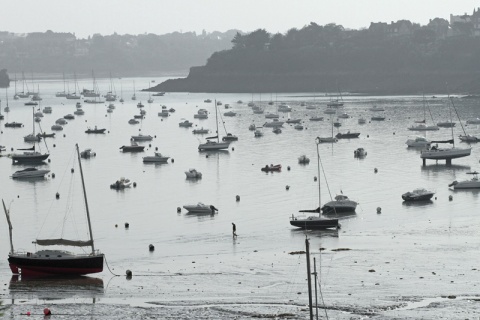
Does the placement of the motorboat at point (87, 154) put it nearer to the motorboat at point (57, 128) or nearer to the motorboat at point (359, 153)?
the motorboat at point (359, 153)

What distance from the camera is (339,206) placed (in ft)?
211

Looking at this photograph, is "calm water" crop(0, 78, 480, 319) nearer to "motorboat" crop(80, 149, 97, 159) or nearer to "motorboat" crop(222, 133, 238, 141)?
"motorboat" crop(80, 149, 97, 159)

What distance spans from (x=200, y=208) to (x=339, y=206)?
7934 mm

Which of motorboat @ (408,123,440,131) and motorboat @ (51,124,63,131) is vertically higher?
motorboat @ (51,124,63,131)

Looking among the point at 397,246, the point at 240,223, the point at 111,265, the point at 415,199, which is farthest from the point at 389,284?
the point at 415,199

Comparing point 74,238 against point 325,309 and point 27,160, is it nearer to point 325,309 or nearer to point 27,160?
point 325,309

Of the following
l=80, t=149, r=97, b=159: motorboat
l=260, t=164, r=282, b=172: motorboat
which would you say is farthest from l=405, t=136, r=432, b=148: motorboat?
l=80, t=149, r=97, b=159: motorboat

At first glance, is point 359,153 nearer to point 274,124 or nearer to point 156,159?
point 156,159

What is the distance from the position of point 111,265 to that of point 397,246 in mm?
12888

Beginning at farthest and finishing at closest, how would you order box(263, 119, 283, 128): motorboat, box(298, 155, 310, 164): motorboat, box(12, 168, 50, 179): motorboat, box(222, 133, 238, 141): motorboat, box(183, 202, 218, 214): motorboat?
box(263, 119, 283, 128): motorboat, box(222, 133, 238, 141): motorboat, box(298, 155, 310, 164): motorboat, box(12, 168, 50, 179): motorboat, box(183, 202, 218, 214): motorboat

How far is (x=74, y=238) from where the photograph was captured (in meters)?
58.8

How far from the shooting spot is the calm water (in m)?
43.2

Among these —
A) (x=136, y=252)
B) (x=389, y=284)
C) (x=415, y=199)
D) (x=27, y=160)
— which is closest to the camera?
(x=389, y=284)

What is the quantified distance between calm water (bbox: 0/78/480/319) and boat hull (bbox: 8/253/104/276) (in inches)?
25.6
